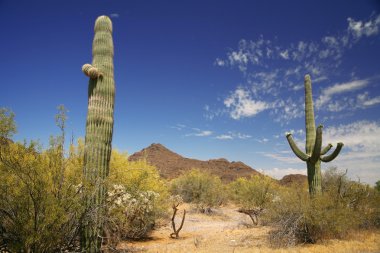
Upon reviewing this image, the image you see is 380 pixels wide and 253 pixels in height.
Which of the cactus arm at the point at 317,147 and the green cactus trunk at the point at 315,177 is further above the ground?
the cactus arm at the point at 317,147

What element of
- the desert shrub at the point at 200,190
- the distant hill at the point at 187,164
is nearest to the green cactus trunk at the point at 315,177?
the desert shrub at the point at 200,190

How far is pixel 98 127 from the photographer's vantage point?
756 centimetres

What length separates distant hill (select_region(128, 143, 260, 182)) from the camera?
62.2 m

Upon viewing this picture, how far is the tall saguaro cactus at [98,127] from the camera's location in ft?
22.0

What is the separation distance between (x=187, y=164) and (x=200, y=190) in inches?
1524

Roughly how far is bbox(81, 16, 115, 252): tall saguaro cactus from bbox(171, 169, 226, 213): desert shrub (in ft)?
59.1

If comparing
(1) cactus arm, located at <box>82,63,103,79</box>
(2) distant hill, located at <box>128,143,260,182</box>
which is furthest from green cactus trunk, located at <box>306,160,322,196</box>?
(2) distant hill, located at <box>128,143,260,182</box>

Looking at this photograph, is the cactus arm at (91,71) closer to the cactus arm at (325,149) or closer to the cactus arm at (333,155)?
the cactus arm at (333,155)

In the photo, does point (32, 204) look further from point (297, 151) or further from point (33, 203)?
point (297, 151)

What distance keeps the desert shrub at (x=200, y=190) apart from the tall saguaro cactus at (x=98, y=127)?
1802 cm

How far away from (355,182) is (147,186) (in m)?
10.9

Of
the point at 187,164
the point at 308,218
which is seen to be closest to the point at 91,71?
the point at 308,218

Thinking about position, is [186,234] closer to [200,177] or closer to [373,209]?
[373,209]

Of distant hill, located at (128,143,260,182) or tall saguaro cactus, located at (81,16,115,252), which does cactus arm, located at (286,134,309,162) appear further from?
distant hill, located at (128,143,260,182)
